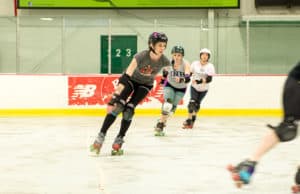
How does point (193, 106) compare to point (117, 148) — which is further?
point (193, 106)

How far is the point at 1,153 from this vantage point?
6770mm

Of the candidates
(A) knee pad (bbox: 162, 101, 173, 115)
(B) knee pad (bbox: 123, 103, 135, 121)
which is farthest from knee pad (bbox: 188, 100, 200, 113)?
(B) knee pad (bbox: 123, 103, 135, 121)

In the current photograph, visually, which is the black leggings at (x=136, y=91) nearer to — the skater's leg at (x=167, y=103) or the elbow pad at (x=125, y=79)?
the elbow pad at (x=125, y=79)

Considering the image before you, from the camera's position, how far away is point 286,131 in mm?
3621

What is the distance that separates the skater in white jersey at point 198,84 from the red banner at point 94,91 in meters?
2.70

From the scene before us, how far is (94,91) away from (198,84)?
11.5ft

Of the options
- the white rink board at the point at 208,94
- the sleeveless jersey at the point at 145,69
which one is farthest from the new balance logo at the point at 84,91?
the sleeveless jersey at the point at 145,69

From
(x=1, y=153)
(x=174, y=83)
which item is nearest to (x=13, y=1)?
(x=174, y=83)

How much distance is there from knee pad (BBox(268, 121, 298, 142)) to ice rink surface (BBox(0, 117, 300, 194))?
0.94m

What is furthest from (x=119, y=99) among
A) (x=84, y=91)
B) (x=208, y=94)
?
(x=208, y=94)

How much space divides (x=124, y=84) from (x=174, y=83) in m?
2.76

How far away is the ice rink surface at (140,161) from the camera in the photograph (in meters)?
4.71

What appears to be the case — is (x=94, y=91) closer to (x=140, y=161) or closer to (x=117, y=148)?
(x=117, y=148)

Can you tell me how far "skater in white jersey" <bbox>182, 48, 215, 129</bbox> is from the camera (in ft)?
33.0
